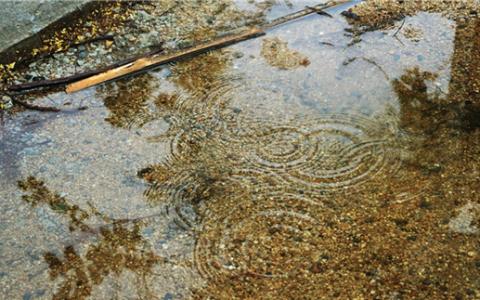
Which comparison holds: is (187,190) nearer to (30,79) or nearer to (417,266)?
(417,266)

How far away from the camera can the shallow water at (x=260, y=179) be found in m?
2.23

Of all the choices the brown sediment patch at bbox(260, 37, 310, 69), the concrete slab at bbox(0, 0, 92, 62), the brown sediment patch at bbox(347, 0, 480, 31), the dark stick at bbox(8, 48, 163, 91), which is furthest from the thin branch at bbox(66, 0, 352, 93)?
the concrete slab at bbox(0, 0, 92, 62)

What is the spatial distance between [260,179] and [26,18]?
2.46 m

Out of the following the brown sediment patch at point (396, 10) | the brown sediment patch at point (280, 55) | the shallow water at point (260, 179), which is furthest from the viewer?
the brown sediment patch at point (396, 10)

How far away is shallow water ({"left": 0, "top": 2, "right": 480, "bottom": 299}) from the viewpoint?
2229 millimetres

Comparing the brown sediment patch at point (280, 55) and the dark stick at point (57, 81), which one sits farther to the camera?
the brown sediment patch at point (280, 55)

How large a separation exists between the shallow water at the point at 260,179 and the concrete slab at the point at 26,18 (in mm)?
552

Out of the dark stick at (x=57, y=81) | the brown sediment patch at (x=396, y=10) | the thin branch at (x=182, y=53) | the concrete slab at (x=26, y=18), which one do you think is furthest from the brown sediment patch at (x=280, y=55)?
the concrete slab at (x=26, y=18)

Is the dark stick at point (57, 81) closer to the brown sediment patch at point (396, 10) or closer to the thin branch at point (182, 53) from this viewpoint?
the thin branch at point (182, 53)

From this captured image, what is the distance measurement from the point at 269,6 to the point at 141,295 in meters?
3.01

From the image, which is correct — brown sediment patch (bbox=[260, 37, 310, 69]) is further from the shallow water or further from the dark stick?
the dark stick

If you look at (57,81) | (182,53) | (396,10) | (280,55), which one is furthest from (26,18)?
(396,10)

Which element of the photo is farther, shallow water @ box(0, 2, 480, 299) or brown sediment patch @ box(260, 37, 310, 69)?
brown sediment patch @ box(260, 37, 310, 69)

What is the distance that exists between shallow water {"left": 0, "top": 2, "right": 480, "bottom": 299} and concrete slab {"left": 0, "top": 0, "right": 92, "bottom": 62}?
55cm
